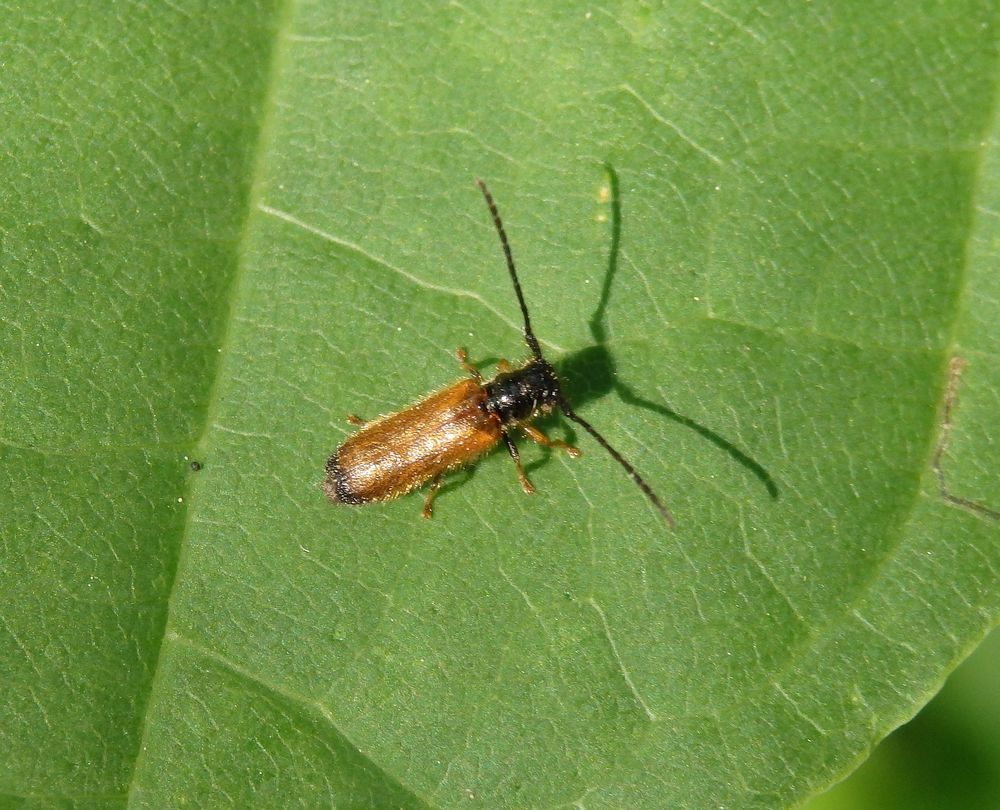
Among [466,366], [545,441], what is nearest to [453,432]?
[466,366]

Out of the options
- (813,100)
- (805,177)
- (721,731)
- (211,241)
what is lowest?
(721,731)

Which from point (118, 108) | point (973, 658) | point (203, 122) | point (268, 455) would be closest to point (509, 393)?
point (268, 455)

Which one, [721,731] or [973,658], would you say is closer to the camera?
[721,731]

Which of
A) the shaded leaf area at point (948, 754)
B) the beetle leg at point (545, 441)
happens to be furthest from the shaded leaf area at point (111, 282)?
the shaded leaf area at point (948, 754)

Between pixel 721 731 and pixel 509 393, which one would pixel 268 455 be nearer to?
pixel 509 393

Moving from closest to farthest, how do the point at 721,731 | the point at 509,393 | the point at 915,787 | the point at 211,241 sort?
the point at 721,731 < the point at 211,241 < the point at 509,393 < the point at 915,787

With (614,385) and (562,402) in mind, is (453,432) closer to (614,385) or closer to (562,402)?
(562,402)

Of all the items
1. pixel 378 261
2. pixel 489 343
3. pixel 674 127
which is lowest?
pixel 489 343
